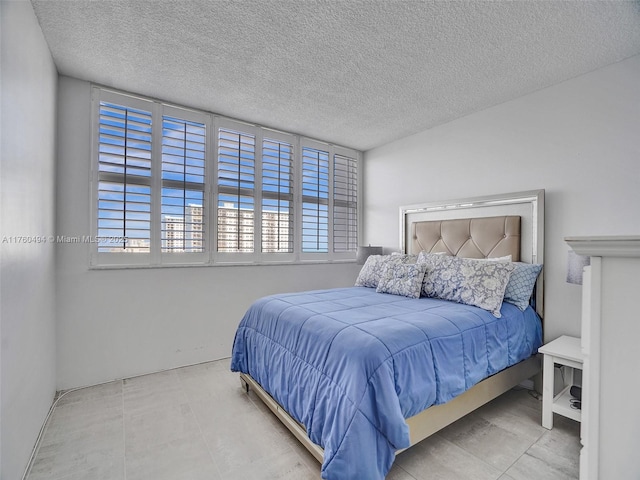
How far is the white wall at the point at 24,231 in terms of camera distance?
4.52ft

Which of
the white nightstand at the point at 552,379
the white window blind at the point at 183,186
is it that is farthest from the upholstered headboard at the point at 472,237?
the white window blind at the point at 183,186

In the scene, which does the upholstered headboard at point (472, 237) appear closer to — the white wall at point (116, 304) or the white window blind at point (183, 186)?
the white wall at point (116, 304)

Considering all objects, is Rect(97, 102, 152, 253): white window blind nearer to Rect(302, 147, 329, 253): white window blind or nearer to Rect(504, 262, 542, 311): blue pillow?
Rect(302, 147, 329, 253): white window blind

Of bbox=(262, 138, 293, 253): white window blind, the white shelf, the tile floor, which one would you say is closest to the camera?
the tile floor

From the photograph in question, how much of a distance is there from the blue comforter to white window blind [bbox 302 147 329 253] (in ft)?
5.21

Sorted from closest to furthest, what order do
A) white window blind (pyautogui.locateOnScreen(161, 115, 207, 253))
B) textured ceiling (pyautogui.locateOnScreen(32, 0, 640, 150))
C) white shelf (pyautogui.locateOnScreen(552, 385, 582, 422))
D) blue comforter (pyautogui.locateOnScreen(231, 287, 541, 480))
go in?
blue comforter (pyautogui.locateOnScreen(231, 287, 541, 480))
textured ceiling (pyautogui.locateOnScreen(32, 0, 640, 150))
white shelf (pyautogui.locateOnScreen(552, 385, 582, 422))
white window blind (pyautogui.locateOnScreen(161, 115, 207, 253))

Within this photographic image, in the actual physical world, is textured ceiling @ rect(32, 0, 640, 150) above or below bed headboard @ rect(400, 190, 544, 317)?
above

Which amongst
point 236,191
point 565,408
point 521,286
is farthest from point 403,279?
point 236,191

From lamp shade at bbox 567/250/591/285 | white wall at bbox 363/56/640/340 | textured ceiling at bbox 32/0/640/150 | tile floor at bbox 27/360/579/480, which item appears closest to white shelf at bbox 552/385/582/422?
tile floor at bbox 27/360/579/480

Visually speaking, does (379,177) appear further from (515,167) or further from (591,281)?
(591,281)

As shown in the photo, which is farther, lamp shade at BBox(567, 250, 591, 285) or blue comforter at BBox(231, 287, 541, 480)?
lamp shade at BBox(567, 250, 591, 285)

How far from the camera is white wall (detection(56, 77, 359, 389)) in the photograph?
2.49 metres

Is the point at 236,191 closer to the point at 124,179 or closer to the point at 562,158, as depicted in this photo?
the point at 124,179

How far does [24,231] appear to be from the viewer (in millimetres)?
1642
